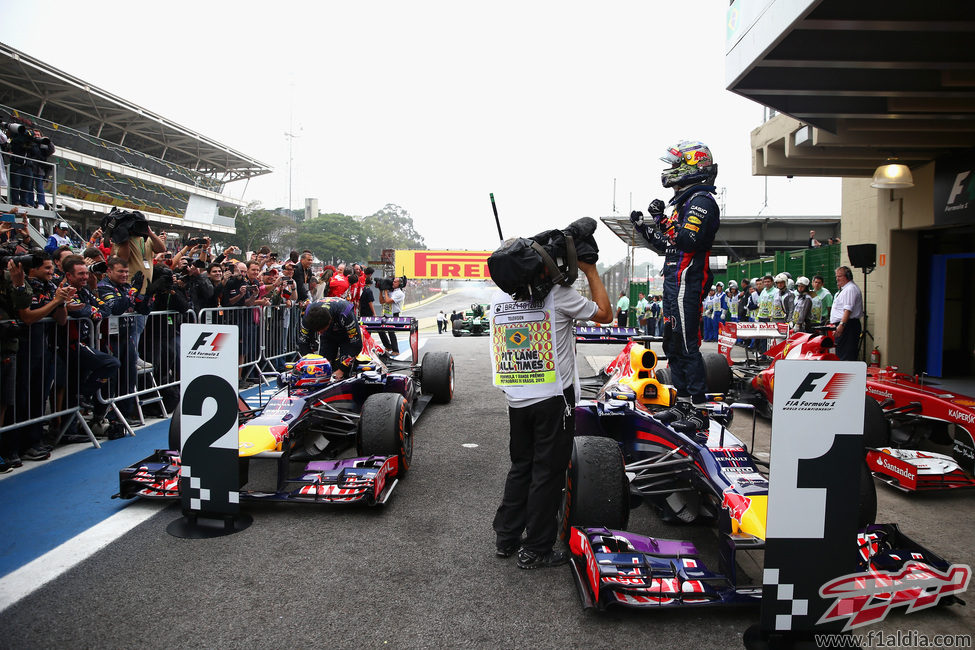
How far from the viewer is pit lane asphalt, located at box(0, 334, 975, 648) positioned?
2768mm

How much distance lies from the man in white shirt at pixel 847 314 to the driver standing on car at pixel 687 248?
4.70 metres

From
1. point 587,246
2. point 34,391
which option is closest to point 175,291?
point 34,391

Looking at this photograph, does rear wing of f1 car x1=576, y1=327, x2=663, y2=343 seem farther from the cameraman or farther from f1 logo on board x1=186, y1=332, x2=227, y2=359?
the cameraman

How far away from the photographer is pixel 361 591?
3.18m

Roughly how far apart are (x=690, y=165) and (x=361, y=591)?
13.0ft

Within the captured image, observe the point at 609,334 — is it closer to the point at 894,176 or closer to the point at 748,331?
the point at 748,331

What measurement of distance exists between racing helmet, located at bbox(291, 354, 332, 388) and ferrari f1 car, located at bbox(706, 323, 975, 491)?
12.2 feet

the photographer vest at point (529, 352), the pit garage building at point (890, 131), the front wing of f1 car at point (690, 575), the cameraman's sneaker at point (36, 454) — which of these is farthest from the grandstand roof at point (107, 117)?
the front wing of f1 car at point (690, 575)

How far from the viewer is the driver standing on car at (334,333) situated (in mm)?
5754

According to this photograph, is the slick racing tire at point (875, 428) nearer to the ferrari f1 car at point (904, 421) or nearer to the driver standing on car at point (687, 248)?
the ferrari f1 car at point (904, 421)

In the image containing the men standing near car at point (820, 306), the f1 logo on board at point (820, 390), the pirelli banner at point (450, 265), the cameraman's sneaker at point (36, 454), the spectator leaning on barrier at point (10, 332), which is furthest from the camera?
the pirelli banner at point (450, 265)

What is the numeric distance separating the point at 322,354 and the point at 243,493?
2.26m

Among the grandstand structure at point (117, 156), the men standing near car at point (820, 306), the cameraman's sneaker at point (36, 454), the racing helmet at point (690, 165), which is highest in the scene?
the grandstand structure at point (117, 156)

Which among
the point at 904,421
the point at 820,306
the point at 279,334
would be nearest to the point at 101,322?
the point at 279,334
